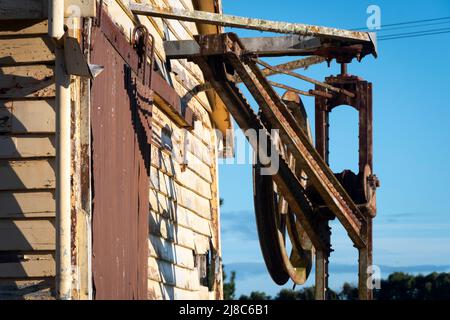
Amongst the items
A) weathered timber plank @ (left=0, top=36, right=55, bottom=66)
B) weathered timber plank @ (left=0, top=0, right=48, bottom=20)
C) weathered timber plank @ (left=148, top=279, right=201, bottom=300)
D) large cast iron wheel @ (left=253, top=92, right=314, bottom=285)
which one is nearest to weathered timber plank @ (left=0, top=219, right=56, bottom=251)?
weathered timber plank @ (left=0, top=36, right=55, bottom=66)

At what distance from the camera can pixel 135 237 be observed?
838 centimetres

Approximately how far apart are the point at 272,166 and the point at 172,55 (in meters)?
1.68

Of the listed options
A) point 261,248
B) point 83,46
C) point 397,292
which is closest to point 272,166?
point 261,248

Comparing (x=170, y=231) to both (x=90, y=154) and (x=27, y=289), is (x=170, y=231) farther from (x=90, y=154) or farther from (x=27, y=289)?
(x=27, y=289)

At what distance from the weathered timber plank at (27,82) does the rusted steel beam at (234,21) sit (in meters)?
1.91

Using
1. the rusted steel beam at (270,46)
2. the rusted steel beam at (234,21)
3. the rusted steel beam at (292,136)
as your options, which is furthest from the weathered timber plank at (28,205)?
the rusted steel beam at (270,46)

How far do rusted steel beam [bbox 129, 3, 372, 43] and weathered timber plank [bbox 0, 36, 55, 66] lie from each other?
1.80m

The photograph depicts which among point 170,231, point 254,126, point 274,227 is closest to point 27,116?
point 170,231

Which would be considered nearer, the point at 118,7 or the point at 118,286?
the point at 118,286

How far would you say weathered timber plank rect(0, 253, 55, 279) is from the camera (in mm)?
6879

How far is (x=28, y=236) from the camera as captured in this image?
22.7 feet

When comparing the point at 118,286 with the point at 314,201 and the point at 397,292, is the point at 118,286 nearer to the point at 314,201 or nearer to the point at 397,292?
the point at 314,201

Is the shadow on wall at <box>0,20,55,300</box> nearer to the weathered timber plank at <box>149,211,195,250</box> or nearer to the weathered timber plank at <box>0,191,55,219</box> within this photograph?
the weathered timber plank at <box>0,191,55,219</box>

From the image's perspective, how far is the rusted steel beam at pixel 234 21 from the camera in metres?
8.98
